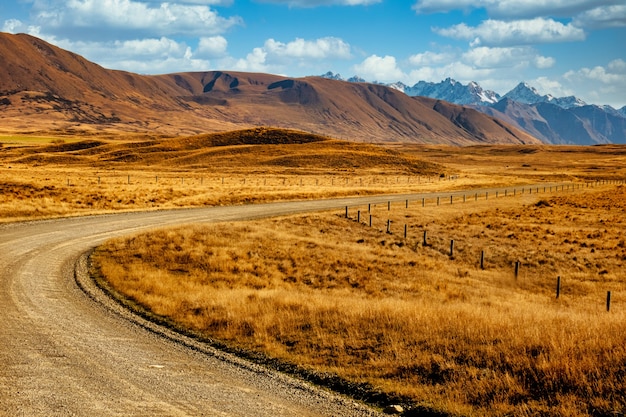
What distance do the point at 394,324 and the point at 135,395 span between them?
250 inches

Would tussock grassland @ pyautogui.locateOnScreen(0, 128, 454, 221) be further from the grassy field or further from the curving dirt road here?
the curving dirt road

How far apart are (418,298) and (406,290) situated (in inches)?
70.5

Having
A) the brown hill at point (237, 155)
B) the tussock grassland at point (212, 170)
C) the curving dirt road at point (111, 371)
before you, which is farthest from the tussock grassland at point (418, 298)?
the brown hill at point (237, 155)

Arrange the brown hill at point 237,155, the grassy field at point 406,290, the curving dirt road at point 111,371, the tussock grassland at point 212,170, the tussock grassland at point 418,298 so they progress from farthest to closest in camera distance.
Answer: the brown hill at point 237,155 < the tussock grassland at point 212,170 < the grassy field at point 406,290 < the tussock grassland at point 418,298 < the curving dirt road at point 111,371

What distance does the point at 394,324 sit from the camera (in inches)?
523

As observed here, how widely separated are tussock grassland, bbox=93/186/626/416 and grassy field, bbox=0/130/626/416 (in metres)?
0.05

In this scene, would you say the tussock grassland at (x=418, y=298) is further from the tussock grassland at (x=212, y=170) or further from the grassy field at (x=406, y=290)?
the tussock grassland at (x=212, y=170)

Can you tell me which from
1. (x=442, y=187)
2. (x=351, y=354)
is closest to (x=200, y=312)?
(x=351, y=354)

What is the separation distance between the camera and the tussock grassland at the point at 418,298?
9.93 meters

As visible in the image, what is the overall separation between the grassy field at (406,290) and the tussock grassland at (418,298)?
0.05 m

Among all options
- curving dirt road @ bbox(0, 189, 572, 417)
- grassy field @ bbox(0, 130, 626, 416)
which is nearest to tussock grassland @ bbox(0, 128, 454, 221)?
grassy field @ bbox(0, 130, 626, 416)

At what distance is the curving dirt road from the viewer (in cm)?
909

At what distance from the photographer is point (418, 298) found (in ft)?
72.5

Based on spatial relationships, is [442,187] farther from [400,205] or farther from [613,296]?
[613,296]
